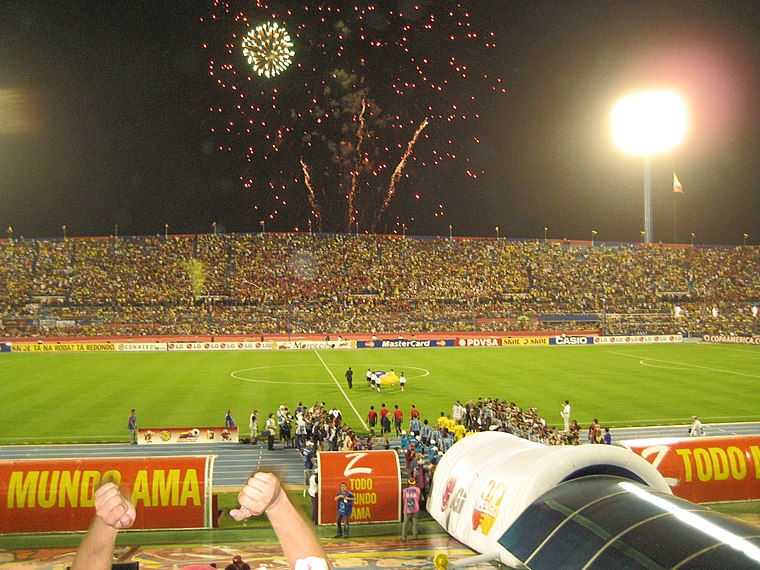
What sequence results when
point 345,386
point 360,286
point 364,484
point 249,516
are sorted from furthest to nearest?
1. point 360,286
2. point 345,386
3. point 364,484
4. point 249,516

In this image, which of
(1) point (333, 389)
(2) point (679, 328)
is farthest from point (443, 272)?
(1) point (333, 389)

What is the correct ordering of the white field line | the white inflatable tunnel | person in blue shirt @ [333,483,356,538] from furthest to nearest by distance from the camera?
the white field line < person in blue shirt @ [333,483,356,538] < the white inflatable tunnel

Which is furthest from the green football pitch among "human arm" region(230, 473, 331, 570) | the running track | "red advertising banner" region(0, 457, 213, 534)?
"human arm" region(230, 473, 331, 570)

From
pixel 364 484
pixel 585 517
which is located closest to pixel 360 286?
pixel 364 484

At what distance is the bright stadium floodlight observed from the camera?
78.8 meters

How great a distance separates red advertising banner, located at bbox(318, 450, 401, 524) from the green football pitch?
11762 mm

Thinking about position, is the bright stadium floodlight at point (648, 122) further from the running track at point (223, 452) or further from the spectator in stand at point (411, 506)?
the spectator in stand at point (411, 506)

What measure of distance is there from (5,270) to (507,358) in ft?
205

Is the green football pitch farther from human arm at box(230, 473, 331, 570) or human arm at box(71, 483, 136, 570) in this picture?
human arm at box(230, 473, 331, 570)

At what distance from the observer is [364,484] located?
14.8 meters

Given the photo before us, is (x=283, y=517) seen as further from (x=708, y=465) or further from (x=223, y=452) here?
(x=223, y=452)

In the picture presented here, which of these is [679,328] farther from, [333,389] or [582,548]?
[582,548]

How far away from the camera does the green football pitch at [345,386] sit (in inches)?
1115

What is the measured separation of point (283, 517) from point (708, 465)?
51.1 feet
